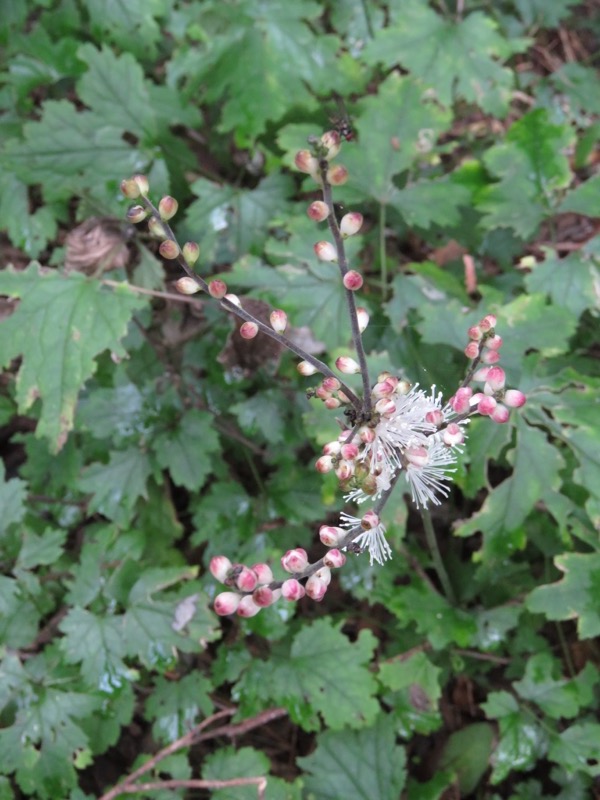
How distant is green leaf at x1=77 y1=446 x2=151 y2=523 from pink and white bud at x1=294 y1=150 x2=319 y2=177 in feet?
5.83

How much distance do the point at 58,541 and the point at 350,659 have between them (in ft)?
3.60

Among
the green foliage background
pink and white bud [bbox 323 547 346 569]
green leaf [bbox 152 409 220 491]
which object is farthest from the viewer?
green leaf [bbox 152 409 220 491]

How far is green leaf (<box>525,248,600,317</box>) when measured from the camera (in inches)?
96.2

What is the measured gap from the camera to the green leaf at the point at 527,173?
260 cm

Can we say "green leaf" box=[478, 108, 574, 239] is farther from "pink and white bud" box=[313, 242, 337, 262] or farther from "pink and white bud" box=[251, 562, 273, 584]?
"pink and white bud" box=[251, 562, 273, 584]

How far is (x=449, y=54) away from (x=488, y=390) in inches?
90.2

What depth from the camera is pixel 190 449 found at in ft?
8.44

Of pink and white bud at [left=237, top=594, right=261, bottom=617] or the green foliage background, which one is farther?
the green foliage background

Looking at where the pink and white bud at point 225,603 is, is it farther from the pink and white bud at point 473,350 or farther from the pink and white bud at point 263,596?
the pink and white bud at point 473,350

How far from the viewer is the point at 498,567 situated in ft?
7.75

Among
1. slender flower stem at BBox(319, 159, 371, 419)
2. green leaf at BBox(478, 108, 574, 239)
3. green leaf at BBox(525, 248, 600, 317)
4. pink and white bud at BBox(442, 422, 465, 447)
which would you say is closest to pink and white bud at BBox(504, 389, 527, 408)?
pink and white bud at BBox(442, 422, 465, 447)

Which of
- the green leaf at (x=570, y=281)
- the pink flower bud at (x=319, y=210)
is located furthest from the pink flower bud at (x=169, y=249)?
the green leaf at (x=570, y=281)

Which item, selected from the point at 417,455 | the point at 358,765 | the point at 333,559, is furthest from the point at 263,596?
the point at 358,765

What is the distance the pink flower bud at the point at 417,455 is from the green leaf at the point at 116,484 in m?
1.56
